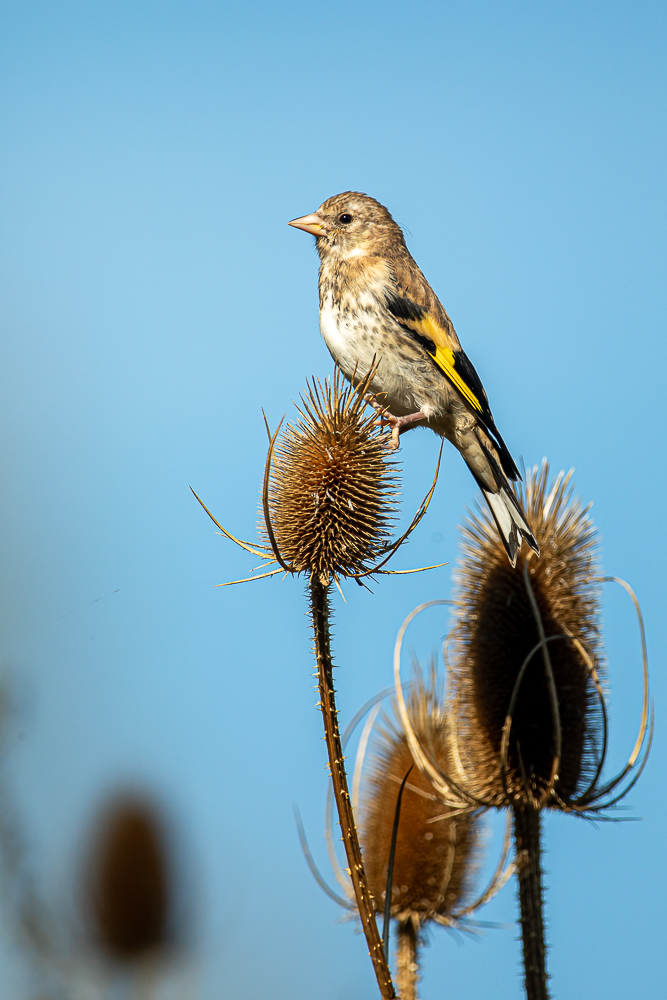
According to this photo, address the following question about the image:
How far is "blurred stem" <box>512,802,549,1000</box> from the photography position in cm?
398

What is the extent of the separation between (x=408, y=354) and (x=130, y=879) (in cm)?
391

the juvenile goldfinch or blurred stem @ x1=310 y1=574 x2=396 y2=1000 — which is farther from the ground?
the juvenile goldfinch

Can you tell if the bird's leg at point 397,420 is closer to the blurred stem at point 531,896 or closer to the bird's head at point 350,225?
the bird's head at point 350,225

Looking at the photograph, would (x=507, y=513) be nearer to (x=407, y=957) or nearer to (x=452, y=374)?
(x=452, y=374)

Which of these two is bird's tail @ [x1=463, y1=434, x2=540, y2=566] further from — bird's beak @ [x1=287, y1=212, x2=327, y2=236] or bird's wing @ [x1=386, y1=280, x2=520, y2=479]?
bird's beak @ [x1=287, y1=212, x2=327, y2=236]

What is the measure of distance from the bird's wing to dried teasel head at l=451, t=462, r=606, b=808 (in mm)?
627

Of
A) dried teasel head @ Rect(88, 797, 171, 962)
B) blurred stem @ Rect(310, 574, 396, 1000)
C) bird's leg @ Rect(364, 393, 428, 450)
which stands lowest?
dried teasel head @ Rect(88, 797, 171, 962)

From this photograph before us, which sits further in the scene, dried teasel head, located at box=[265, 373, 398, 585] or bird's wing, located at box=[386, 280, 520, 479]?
bird's wing, located at box=[386, 280, 520, 479]

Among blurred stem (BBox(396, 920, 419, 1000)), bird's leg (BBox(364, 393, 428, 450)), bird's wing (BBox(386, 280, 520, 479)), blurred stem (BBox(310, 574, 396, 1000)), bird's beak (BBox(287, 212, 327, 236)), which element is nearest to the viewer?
blurred stem (BBox(310, 574, 396, 1000))

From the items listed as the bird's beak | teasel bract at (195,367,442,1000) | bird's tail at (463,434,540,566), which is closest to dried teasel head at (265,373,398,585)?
teasel bract at (195,367,442,1000)

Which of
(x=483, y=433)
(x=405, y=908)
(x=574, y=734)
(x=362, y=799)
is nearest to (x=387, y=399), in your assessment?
(x=483, y=433)

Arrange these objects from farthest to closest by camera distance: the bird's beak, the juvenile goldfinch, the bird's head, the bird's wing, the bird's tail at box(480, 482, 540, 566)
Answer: the bird's beak, the bird's head, the bird's wing, the juvenile goldfinch, the bird's tail at box(480, 482, 540, 566)

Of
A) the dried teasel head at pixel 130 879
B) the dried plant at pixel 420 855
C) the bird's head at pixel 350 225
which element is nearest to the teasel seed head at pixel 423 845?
the dried plant at pixel 420 855

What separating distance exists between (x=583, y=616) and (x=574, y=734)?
0.66 metres
